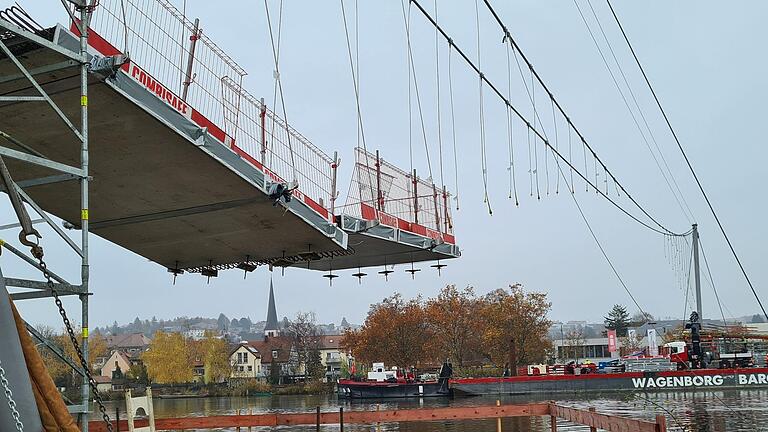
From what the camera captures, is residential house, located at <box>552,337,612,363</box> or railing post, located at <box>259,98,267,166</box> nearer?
railing post, located at <box>259,98,267,166</box>

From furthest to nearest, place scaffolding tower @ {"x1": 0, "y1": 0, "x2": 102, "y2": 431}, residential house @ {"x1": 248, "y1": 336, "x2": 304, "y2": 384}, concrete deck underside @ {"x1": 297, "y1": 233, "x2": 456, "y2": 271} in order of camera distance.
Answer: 1. residential house @ {"x1": 248, "y1": 336, "x2": 304, "y2": 384}
2. concrete deck underside @ {"x1": 297, "y1": 233, "x2": 456, "y2": 271}
3. scaffolding tower @ {"x1": 0, "y1": 0, "x2": 102, "y2": 431}

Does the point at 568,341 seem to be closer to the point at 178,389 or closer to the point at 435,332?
the point at 435,332

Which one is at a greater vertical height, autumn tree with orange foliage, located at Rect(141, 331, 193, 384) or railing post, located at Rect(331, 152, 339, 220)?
railing post, located at Rect(331, 152, 339, 220)

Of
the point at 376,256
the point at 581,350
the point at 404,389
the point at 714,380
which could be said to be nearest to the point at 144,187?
the point at 376,256

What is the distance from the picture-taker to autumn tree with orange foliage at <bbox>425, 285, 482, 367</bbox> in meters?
73.1

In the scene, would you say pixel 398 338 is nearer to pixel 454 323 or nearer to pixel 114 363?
pixel 454 323

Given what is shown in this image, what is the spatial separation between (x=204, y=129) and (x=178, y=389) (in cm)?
8277

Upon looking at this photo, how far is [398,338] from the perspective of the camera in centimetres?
7381

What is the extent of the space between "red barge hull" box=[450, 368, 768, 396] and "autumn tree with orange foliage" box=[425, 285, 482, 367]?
16.5 metres

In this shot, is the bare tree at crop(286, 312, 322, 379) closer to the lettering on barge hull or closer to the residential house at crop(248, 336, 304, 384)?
the residential house at crop(248, 336, 304, 384)

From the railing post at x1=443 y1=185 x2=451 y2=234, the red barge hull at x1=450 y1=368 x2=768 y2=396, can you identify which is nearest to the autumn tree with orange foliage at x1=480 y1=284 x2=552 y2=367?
the red barge hull at x1=450 y1=368 x2=768 y2=396

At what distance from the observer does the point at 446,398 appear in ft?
182

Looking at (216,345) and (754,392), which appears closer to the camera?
(754,392)

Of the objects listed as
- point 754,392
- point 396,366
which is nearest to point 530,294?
point 396,366
